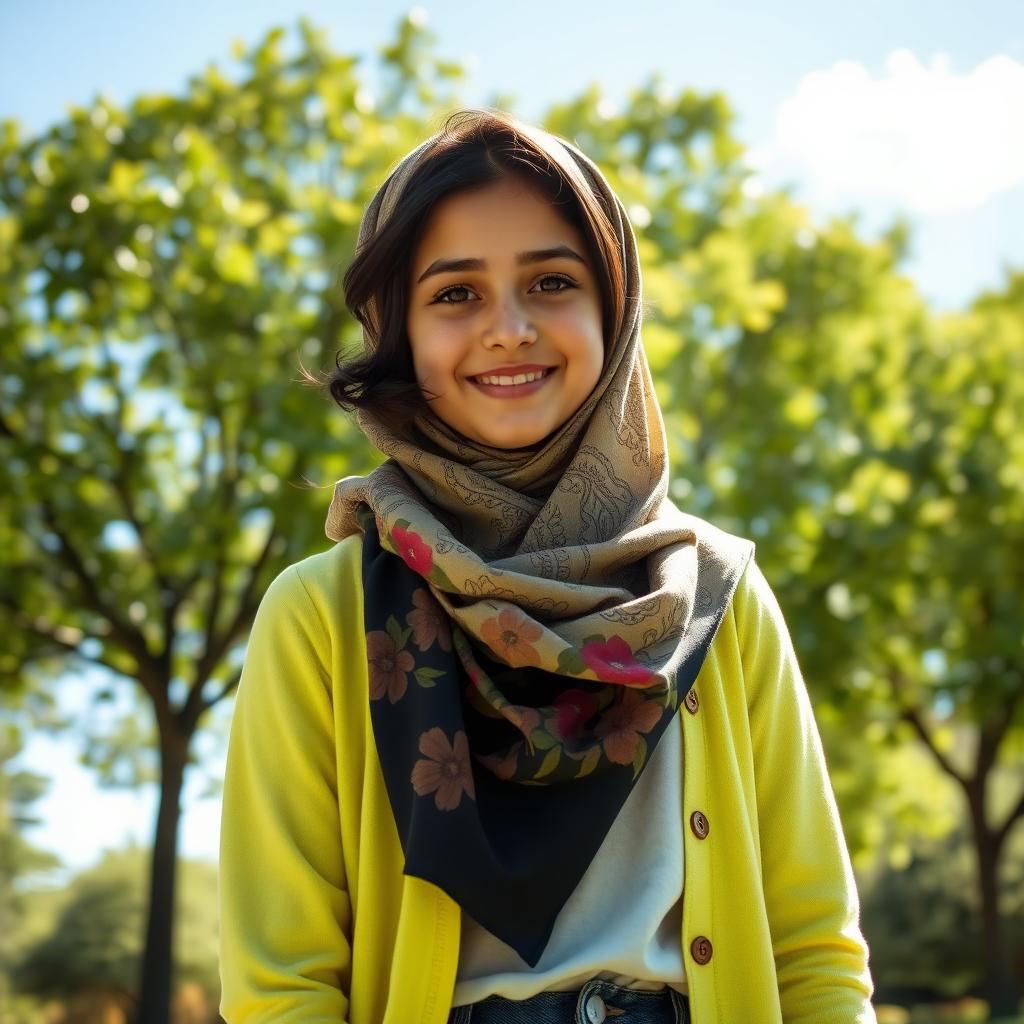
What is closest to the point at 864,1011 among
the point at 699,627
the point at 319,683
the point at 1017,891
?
the point at 699,627

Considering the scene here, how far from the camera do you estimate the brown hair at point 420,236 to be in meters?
2.33

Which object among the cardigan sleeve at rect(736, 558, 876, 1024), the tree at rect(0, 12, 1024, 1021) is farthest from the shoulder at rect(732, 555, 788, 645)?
the tree at rect(0, 12, 1024, 1021)

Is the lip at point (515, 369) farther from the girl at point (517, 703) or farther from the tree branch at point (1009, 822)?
the tree branch at point (1009, 822)

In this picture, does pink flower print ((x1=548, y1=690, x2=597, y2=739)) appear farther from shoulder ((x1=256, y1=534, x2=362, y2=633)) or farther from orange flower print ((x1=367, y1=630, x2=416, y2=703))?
shoulder ((x1=256, y1=534, x2=362, y2=633))

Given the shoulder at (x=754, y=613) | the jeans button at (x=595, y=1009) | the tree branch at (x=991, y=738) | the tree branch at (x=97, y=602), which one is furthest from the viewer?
the tree branch at (x=991, y=738)

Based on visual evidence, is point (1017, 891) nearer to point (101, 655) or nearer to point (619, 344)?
point (101, 655)

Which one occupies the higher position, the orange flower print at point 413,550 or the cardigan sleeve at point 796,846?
the orange flower print at point 413,550

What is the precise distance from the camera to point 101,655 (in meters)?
12.9

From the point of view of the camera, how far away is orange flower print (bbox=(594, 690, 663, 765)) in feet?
6.64

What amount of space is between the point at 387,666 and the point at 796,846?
74 centimetres

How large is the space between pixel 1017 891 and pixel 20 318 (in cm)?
1580

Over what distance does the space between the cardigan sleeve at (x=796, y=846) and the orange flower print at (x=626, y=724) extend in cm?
28

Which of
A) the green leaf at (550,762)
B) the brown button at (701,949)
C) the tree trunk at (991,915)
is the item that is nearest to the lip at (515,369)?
the green leaf at (550,762)

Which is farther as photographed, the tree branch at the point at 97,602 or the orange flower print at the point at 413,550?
the tree branch at the point at 97,602
